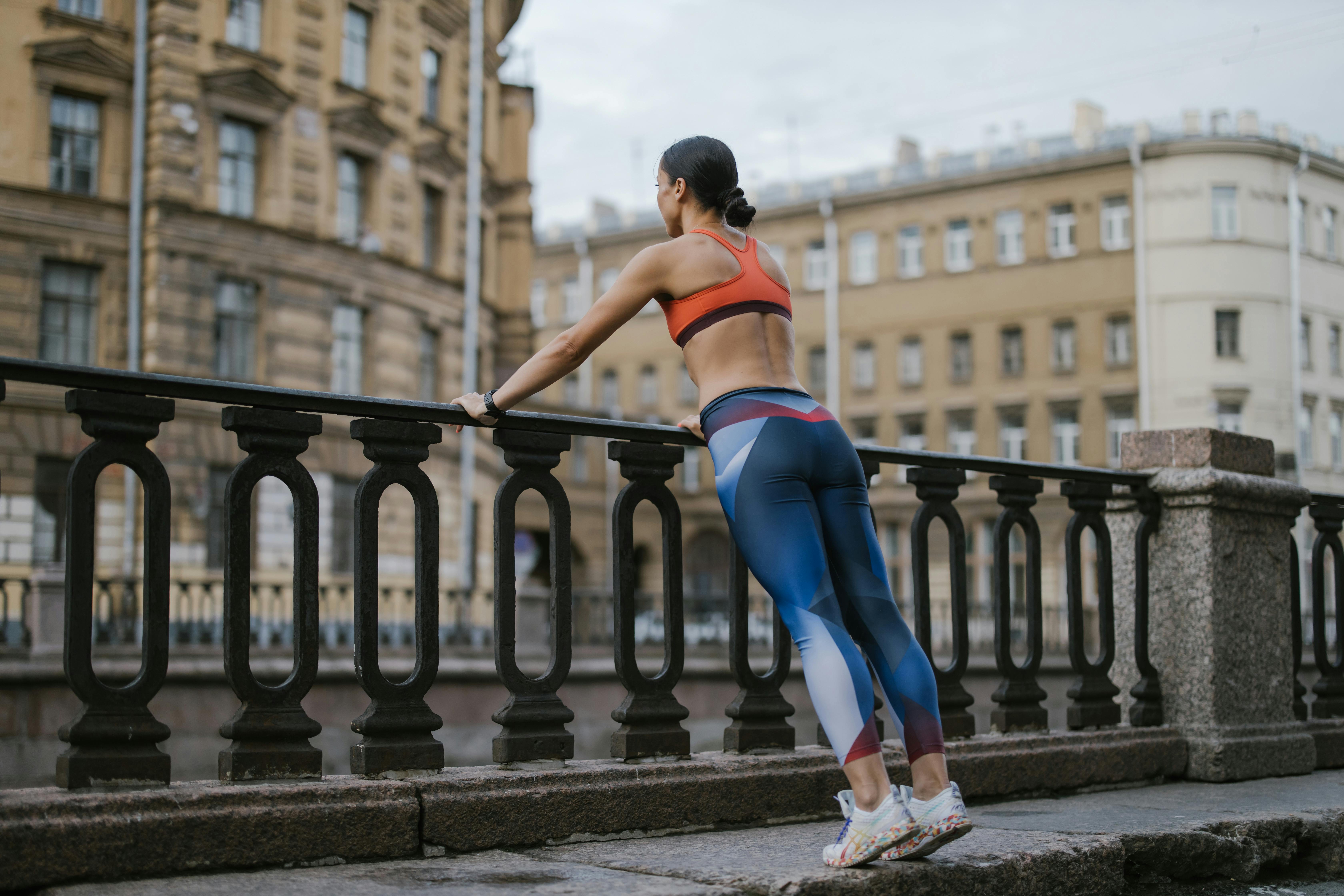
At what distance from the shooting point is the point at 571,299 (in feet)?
187

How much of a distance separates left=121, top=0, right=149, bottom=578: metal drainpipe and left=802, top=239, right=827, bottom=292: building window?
100 ft

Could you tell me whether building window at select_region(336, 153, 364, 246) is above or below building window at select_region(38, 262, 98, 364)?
above

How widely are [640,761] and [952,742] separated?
1324 millimetres

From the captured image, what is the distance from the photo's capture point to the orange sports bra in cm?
349

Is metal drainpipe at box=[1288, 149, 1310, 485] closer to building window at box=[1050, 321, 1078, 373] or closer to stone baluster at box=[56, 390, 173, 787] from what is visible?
building window at box=[1050, 321, 1078, 373]

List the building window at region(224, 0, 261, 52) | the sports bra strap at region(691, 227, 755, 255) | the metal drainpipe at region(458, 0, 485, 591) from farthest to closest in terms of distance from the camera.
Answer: the metal drainpipe at region(458, 0, 485, 591), the building window at region(224, 0, 261, 52), the sports bra strap at region(691, 227, 755, 255)

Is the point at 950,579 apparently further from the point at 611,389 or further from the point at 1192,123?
the point at 611,389

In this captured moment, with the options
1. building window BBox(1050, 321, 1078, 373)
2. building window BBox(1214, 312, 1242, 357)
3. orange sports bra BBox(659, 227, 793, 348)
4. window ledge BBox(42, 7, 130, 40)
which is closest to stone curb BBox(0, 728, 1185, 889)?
orange sports bra BBox(659, 227, 793, 348)

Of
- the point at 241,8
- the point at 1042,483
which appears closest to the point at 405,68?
the point at 241,8

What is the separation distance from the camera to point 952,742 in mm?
4941

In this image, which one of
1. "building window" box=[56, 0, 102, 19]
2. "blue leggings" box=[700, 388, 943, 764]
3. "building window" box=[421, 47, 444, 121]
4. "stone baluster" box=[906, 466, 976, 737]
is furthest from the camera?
"building window" box=[421, 47, 444, 121]

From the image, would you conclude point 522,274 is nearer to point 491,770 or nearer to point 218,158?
point 218,158

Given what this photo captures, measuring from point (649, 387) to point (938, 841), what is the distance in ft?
172

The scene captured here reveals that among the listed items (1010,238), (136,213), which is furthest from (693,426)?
(1010,238)
